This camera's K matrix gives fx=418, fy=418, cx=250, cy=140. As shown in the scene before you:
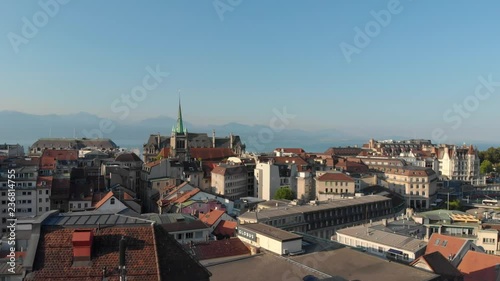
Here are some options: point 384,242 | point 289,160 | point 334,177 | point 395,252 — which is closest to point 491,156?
point 289,160

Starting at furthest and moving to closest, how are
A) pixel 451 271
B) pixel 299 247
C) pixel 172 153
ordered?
pixel 172 153
pixel 299 247
pixel 451 271

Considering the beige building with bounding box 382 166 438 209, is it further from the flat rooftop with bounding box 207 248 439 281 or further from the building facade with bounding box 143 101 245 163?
the flat rooftop with bounding box 207 248 439 281

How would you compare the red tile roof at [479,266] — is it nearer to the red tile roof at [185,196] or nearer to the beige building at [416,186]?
the red tile roof at [185,196]

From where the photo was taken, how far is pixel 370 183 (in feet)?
244

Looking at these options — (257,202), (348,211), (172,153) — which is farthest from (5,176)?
(172,153)

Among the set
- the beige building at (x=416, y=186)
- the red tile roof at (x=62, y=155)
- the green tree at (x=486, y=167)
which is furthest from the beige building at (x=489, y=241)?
the green tree at (x=486, y=167)

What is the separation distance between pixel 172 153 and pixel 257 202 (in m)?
44.9

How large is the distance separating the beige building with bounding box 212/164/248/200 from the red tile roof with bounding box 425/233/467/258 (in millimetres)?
35528

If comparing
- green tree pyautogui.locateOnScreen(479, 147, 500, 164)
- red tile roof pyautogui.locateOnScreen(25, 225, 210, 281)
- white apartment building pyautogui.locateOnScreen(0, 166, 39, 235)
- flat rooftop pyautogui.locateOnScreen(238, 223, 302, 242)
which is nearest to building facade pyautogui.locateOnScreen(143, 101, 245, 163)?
white apartment building pyautogui.locateOnScreen(0, 166, 39, 235)

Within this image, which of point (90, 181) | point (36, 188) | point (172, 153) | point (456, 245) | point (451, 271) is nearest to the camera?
point (451, 271)

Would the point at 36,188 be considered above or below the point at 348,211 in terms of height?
above

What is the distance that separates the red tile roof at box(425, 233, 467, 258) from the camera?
31.3 meters

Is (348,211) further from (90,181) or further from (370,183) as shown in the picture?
(90,181)

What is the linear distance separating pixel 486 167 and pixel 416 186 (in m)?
49.2
